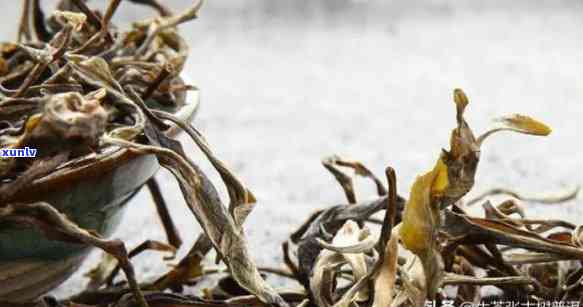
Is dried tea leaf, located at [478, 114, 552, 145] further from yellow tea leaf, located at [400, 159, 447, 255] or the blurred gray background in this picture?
the blurred gray background

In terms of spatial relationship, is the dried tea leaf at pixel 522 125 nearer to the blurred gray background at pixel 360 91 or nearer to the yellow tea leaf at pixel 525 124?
the yellow tea leaf at pixel 525 124

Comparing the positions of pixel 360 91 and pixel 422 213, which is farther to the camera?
pixel 360 91

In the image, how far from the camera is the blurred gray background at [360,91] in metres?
0.73

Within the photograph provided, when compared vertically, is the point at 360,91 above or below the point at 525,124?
below

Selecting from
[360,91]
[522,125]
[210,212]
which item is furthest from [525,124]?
[360,91]

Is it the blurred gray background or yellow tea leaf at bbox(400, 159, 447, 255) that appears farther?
the blurred gray background

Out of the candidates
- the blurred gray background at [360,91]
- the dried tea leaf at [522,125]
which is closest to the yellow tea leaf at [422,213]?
the dried tea leaf at [522,125]

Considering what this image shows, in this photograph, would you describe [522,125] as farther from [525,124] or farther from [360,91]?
[360,91]

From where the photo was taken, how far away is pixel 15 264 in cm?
36

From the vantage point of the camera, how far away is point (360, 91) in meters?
0.98

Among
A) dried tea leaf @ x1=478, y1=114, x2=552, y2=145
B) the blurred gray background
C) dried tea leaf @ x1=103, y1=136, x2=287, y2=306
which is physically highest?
dried tea leaf @ x1=478, y1=114, x2=552, y2=145

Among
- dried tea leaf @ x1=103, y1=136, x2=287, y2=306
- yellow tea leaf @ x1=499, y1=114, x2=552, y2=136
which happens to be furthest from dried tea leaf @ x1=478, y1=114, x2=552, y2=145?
dried tea leaf @ x1=103, y1=136, x2=287, y2=306

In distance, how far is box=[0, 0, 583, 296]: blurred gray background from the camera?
2.40ft

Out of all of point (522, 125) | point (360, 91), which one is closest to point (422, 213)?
point (522, 125)
